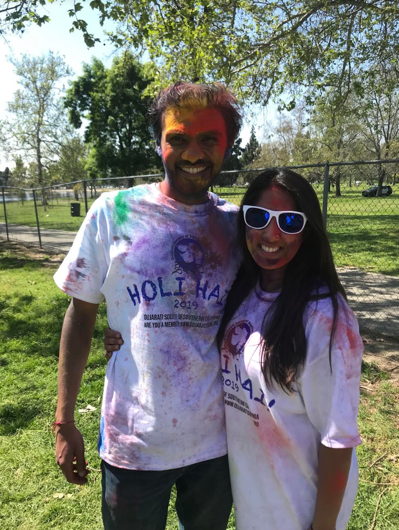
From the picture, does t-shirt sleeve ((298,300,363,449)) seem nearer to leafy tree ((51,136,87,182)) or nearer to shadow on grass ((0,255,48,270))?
shadow on grass ((0,255,48,270))

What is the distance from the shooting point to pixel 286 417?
1222 mm

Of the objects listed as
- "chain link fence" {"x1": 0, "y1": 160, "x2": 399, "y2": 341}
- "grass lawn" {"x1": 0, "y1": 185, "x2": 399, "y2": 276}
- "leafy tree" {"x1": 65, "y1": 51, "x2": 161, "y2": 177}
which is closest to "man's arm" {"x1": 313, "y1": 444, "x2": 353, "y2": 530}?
"chain link fence" {"x1": 0, "y1": 160, "x2": 399, "y2": 341}

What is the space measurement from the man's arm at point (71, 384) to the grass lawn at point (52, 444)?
1.15 metres

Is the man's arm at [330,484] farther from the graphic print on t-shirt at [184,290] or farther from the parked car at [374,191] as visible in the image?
the parked car at [374,191]

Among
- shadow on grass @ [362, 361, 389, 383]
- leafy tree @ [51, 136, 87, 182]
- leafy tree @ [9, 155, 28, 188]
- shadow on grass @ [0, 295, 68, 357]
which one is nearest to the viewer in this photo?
shadow on grass @ [362, 361, 389, 383]

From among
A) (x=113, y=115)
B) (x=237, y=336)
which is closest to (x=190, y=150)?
(x=237, y=336)

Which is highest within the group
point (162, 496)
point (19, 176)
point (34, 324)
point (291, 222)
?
point (19, 176)

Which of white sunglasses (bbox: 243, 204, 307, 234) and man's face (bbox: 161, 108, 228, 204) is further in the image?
man's face (bbox: 161, 108, 228, 204)

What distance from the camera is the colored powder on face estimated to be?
1419mm

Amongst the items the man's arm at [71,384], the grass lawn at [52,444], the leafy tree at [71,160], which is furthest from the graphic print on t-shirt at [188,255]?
the leafy tree at [71,160]

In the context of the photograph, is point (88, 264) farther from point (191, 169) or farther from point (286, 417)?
point (286, 417)

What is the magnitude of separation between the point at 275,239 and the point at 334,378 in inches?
19.3

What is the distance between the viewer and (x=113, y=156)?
27328 mm

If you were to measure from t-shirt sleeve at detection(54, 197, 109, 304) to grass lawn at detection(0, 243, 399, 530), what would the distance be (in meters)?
1.70
